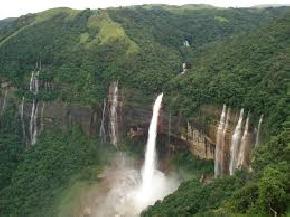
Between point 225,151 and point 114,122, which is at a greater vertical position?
point 225,151

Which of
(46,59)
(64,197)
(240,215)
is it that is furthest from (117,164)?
(240,215)

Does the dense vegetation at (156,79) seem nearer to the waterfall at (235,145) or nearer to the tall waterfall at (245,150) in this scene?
the waterfall at (235,145)

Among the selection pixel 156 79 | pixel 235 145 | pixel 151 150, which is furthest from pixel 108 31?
pixel 235 145

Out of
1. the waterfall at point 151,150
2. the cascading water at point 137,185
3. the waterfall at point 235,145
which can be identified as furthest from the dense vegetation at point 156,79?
the cascading water at point 137,185

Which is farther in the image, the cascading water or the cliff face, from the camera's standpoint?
the cliff face

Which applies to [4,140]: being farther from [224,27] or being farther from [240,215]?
[240,215]

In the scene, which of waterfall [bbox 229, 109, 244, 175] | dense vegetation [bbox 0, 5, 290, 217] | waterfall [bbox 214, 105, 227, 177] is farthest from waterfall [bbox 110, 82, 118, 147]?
waterfall [bbox 229, 109, 244, 175]

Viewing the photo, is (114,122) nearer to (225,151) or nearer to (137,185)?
(137,185)

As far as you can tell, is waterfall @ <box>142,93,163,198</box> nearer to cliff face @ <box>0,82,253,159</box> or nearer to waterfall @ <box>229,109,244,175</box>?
cliff face @ <box>0,82,253,159</box>
